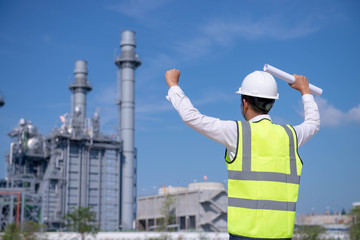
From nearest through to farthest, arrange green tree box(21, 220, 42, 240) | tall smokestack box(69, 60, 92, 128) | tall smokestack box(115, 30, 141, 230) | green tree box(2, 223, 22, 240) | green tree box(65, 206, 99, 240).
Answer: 1. green tree box(2, 223, 22, 240)
2. green tree box(21, 220, 42, 240)
3. green tree box(65, 206, 99, 240)
4. tall smokestack box(115, 30, 141, 230)
5. tall smokestack box(69, 60, 92, 128)

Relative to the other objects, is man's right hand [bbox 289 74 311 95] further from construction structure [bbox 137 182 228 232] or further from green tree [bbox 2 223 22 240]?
construction structure [bbox 137 182 228 232]

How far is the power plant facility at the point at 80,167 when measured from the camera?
51.6 m

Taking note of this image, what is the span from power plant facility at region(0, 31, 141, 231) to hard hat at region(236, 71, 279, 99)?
49498mm

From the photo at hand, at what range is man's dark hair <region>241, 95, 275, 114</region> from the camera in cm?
332

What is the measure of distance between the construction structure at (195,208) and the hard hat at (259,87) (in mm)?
50973

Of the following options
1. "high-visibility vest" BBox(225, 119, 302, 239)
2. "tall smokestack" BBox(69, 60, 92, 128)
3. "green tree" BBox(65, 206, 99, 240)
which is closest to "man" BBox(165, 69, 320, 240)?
"high-visibility vest" BBox(225, 119, 302, 239)

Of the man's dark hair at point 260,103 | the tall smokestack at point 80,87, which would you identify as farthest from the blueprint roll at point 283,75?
the tall smokestack at point 80,87

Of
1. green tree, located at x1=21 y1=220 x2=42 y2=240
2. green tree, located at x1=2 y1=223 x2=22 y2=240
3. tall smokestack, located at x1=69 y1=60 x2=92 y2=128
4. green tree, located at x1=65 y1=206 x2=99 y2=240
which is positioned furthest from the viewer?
tall smokestack, located at x1=69 y1=60 x2=92 y2=128

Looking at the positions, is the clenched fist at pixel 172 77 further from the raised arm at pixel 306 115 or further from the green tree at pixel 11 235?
the green tree at pixel 11 235

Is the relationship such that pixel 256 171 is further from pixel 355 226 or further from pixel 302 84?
pixel 355 226

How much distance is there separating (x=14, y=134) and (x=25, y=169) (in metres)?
4.16

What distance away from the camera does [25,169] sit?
55.9 meters

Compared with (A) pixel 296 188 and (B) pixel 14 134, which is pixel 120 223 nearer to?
(B) pixel 14 134

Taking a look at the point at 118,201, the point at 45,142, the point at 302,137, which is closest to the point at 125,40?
the point at 45,142
